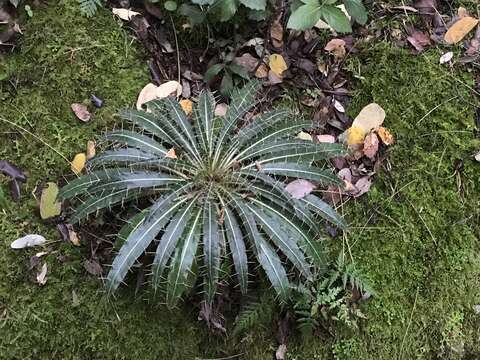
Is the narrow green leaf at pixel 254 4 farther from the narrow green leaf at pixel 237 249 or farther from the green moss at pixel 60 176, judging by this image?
the narrow green leaf at pixel 237 249

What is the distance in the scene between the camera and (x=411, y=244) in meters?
3.00

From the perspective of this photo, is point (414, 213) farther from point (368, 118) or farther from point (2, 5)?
point (2, 5)

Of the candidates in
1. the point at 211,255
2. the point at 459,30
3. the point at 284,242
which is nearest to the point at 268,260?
the point at 284,242

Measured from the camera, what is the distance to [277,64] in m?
3.26

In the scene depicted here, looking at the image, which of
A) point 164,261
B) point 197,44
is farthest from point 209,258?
point 197,44

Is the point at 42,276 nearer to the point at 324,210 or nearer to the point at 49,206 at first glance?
the point at 49,206

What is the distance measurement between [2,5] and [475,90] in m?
2.42

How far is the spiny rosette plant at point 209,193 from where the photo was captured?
2.48 m

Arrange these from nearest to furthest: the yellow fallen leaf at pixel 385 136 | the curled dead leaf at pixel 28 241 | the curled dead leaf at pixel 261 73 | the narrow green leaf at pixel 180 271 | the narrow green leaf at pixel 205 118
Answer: the narrow green leaf at pixel 180 271 < the curled dead leaf at pixel 28 241 < the narrow green leaf at pixel 205 118 < the yellow fallen leaf at pixel 385 136 < the curled dead leaf at pixel 261 73

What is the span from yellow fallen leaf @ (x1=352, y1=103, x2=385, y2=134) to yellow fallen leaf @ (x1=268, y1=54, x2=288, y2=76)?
1.51 ft

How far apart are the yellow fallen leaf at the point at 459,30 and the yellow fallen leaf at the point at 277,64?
3.07ft

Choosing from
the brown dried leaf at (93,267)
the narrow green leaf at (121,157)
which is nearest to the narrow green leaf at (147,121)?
the narrow green leaf at (121,157)

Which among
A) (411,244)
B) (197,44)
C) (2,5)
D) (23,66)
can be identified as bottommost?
(411,244)

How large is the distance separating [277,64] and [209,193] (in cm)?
98
